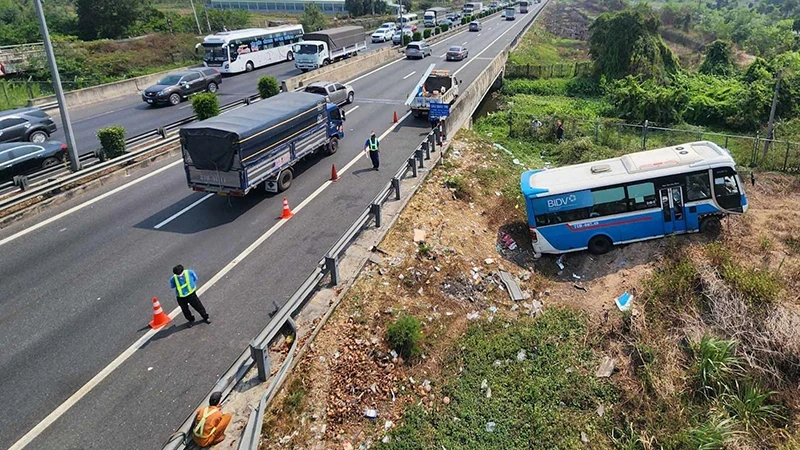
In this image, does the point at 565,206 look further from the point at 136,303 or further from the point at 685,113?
the point at 685,113

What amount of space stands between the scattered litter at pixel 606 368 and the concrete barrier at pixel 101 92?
32865 mm

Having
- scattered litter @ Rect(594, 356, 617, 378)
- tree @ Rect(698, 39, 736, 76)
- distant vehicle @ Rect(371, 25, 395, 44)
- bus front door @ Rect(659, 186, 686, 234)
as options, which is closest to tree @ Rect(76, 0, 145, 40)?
distant vehicle @ Rect(371, 25, 395, 44)

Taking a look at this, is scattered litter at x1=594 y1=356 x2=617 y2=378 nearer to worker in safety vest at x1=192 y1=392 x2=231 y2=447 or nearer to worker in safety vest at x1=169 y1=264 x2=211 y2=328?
worker in safety vest at x1=192 y1=392 x2=231 y2=447

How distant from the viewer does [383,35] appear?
63.8 meters

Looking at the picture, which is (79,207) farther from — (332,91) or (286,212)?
(332,91)

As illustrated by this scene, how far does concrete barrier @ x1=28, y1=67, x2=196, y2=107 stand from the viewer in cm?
3084

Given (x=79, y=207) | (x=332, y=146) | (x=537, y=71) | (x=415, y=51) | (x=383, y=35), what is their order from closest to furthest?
(x=79, y=207) → (x=332, y=146) → (x=537, y=71) → (x=415, y=51) → (x=383, y=35)

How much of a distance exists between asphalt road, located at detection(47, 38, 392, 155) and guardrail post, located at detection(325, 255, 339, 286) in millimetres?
15968

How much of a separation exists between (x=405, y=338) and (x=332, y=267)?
2624 millimetres

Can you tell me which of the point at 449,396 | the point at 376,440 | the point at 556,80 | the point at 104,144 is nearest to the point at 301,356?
the point at 376,440

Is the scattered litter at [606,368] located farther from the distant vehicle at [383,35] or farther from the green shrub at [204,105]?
the distant vehicle at [383,35]

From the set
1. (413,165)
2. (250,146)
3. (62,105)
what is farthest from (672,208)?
(62,105)

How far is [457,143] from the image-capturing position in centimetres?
2384

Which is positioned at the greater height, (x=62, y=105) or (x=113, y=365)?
(x=62, y=105)
